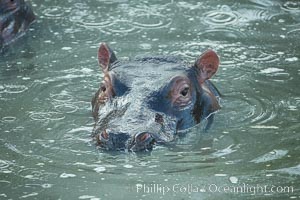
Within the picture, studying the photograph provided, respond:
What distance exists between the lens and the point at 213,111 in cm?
944

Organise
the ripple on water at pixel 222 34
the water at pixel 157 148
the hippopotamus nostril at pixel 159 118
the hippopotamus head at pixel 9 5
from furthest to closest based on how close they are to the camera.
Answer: the hippopotamus head at pixel 9 5
the ripple on water at pixel 222 34
the hippopotamus nostril at pixel 159 118
the water at pixel 157 148

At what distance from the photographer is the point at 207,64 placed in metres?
9.47

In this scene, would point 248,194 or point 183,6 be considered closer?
point 248,194

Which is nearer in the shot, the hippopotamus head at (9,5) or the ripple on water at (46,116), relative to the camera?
the ripple on water at (46,116)

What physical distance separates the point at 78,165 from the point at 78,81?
2.76m

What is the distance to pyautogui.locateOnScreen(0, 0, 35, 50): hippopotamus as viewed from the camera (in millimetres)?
12258

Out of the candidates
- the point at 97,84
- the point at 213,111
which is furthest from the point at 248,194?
the point at 97,84

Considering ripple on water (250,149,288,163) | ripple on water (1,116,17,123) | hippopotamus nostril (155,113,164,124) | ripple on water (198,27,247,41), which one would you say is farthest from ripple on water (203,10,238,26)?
ripple on water (250,149,288,163)

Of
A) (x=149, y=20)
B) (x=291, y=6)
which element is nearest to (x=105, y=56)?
(x=149, y=20)

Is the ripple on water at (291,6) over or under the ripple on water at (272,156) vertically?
under

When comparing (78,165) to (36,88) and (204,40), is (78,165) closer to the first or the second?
(36,88)

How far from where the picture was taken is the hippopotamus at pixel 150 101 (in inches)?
316

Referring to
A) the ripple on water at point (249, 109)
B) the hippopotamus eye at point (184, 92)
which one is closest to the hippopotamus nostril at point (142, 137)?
the hippopotamus eye at point (184, 92)

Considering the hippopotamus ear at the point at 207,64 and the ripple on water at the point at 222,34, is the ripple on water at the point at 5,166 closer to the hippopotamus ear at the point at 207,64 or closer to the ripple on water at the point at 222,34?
the hippopotamus ear at the point at 207,64
